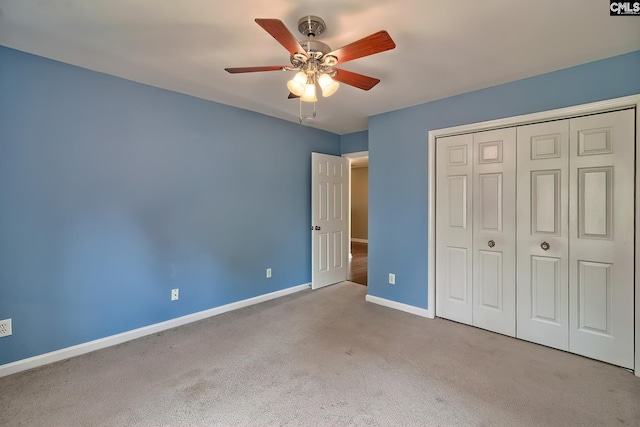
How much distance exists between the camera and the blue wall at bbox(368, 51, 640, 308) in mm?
2334

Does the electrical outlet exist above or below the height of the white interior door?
below

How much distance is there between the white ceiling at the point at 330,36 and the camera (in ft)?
5.40

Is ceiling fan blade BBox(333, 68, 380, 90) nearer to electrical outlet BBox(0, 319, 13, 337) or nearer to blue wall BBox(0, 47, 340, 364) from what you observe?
blue wall BBox(0, 47, 340, 364)

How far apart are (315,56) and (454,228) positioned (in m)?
2.27

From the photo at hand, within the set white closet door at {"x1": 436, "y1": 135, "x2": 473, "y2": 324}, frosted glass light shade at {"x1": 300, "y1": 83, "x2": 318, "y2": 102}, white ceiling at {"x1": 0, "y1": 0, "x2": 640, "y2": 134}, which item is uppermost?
white ceiling at {"x1": 0, "y1": 0, "x2": 640, "y2": 134}

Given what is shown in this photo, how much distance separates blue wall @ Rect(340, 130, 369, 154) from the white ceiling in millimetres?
1650

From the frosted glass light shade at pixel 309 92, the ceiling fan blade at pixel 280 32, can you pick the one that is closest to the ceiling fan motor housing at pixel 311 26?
the ceiling fan blade at pixel 280 32

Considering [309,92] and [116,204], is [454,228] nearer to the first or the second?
[309,92]

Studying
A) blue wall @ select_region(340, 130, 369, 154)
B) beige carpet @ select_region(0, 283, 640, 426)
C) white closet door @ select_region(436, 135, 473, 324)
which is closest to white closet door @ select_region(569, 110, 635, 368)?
beige carpet @ select_region(0, 283, 640, 426)

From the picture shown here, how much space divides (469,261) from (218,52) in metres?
2.98

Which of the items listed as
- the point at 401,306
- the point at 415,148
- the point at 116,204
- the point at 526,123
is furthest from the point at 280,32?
the point at 401,306

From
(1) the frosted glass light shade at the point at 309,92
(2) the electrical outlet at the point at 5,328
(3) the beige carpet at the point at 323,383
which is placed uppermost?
(1) the frosted glass light shade at the point at 309,92

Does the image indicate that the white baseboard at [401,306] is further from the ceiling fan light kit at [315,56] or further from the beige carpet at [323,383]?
the ceiling fan light kit at [315,56]

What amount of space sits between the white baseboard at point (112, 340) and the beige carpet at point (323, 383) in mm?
72
